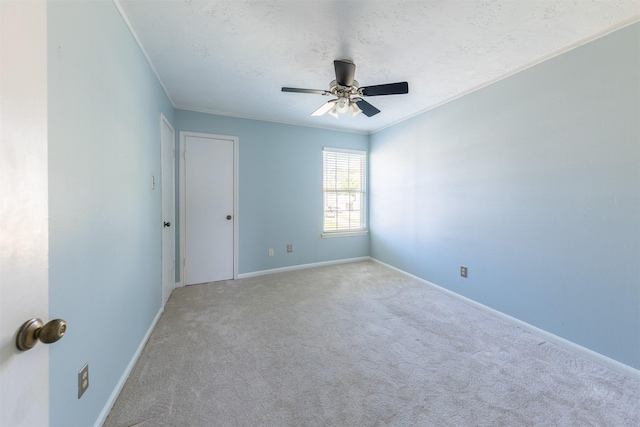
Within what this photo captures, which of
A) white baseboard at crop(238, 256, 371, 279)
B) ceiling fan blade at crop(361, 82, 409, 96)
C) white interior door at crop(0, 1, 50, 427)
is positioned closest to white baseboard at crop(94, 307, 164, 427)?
white interior door at crop(0, 1, 50, 427)

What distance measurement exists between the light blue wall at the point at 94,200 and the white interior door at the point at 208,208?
4.47 ft

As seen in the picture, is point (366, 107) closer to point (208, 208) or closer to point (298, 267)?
point (208, 208)

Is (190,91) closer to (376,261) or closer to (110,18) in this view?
(110,18)

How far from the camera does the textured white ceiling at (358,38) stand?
1.67 metres

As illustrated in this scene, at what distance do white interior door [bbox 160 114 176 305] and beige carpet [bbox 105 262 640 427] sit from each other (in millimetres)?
386

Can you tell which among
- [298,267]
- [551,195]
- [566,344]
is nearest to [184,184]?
[298,267]

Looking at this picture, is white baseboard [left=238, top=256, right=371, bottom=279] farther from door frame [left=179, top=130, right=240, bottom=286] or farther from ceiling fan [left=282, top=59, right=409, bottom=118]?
ceiling fan [left=282, top=59, right=409, bottom=118]

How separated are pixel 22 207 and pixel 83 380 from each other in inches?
47.6

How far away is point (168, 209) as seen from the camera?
3080mm

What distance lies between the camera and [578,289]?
81.2 inches

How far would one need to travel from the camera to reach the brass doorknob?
0.53m

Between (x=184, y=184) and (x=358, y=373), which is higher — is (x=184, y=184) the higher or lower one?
the higher one

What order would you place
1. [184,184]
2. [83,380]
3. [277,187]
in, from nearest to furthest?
[83,380] < [184,184] < [277,187]

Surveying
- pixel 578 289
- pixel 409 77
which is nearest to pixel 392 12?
pixel 409 77
